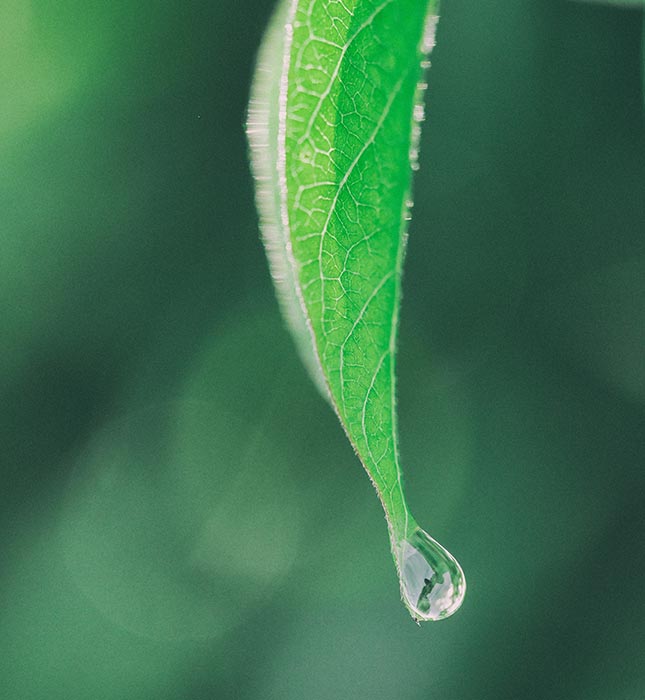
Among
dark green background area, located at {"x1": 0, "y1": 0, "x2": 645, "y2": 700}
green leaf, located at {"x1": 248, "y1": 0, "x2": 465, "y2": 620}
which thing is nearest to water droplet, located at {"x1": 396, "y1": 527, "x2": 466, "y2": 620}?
green leaf, located at {"x1": 248, "y1": 0, "x2": 465, "y2": 620}

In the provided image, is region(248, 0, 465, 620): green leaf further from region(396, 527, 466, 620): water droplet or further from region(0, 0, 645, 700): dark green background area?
region(0, 0, 645, 700): dark green background area

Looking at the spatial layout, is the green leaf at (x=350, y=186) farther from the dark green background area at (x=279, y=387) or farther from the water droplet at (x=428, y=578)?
the dark green background area at (x=279, y=387)

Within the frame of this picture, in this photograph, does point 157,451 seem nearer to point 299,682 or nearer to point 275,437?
point 275,437

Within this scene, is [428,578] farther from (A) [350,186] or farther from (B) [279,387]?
(B) [279,387]

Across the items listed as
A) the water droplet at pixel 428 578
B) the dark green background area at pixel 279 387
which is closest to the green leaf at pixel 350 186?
the water droplet at pixel 428 578

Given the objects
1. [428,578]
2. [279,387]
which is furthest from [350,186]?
[279,387]

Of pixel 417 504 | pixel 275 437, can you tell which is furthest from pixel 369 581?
pixel 275 437
